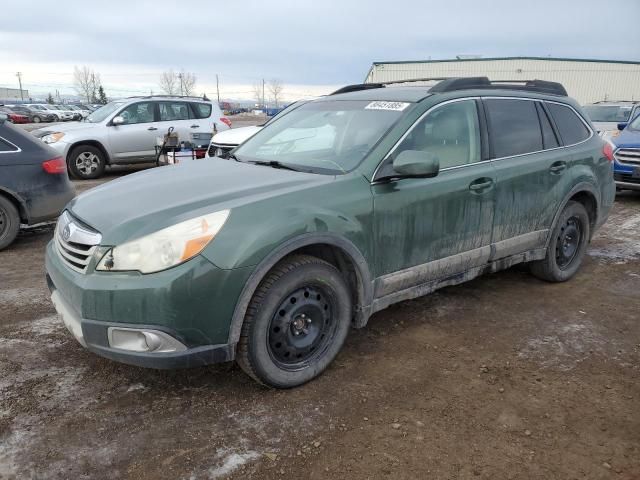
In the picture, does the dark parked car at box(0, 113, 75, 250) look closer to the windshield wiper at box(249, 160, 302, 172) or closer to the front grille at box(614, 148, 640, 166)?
the windshield wiper at box(249, 160, 302, 172)

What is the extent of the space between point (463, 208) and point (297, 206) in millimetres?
1379

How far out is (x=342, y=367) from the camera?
3.32 metres

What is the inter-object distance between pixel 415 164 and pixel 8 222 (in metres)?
4.87

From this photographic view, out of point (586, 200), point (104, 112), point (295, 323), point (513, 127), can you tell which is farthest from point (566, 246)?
point (104, 112)

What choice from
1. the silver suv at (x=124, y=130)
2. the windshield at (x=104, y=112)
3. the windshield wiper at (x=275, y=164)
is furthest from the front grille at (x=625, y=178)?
the windshield at (x=104, y=112)

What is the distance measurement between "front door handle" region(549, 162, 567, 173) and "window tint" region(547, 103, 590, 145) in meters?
0.27

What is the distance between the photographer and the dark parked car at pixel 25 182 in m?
5.78

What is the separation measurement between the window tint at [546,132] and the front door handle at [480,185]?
0.96 metres

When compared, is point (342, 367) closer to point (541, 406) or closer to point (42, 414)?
point (541, 406)

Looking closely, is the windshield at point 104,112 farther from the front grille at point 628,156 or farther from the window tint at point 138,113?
the front grille at point 628,156

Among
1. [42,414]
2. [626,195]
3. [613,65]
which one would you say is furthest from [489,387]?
[613,65]

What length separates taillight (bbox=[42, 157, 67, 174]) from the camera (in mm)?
5973

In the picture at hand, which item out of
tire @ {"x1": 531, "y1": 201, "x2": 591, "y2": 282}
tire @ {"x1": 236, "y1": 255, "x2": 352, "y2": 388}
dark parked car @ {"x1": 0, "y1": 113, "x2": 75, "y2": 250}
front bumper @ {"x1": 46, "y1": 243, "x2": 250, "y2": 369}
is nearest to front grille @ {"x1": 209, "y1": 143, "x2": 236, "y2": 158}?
dark parked car @ {"x1": 0, "y1": 113, "x2": 75, "y2": 250}

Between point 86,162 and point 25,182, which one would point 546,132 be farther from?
point 86,162
